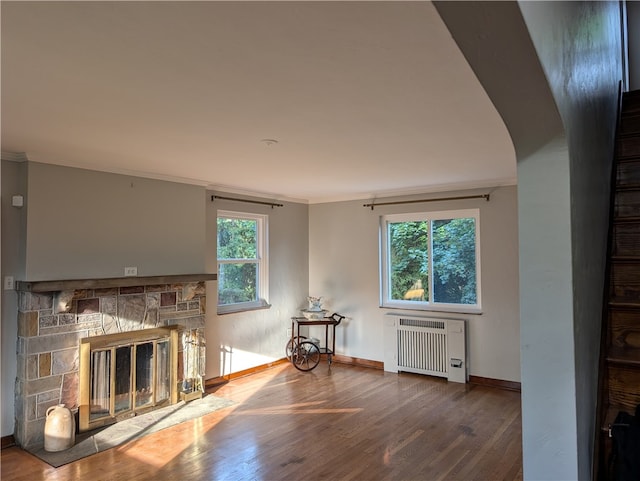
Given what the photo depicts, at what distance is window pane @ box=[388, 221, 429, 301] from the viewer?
539 cm

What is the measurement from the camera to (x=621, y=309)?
5.61 feet

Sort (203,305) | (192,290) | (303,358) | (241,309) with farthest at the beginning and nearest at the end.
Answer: (303,358)
(241,309)
(203,305)
(192,290)

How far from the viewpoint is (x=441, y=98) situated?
2.19 metres

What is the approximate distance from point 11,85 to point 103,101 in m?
0.38

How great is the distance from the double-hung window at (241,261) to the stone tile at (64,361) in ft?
5.57

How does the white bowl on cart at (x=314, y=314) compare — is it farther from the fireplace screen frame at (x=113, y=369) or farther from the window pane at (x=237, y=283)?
the fireplace screen frame at (x=113, y=369)

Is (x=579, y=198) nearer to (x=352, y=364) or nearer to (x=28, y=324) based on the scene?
(x=28, y=324)

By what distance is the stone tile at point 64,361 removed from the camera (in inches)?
136

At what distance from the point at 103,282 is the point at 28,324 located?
0.61m

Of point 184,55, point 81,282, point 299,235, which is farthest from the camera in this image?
point 299,235

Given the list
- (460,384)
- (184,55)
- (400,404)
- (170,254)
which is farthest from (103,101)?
(460,384)

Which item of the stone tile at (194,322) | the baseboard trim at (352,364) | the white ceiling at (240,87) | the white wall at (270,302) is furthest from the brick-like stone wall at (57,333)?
the baseboard trim at (352,364)

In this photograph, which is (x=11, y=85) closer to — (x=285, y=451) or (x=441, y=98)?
(x=441, y=98)

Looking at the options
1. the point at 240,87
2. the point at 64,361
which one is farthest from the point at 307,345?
the point at 240,87
